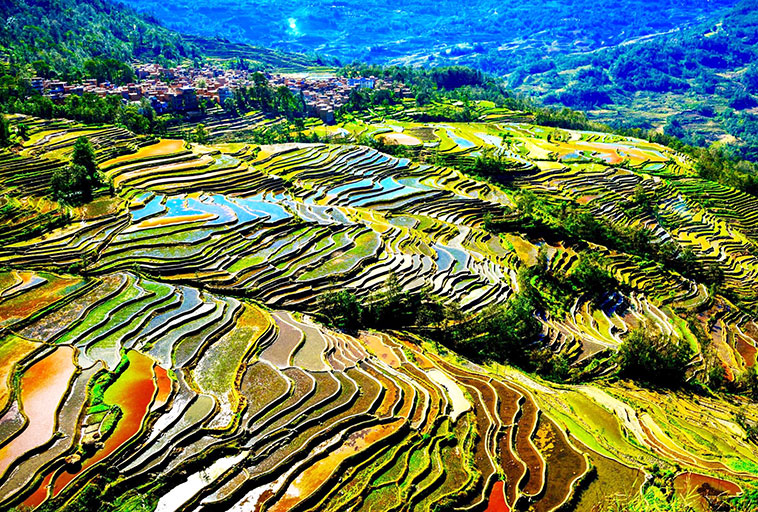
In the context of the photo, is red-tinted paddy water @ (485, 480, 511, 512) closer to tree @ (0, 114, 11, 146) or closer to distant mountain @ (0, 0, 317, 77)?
tree @ (0, 114, 11, 146)

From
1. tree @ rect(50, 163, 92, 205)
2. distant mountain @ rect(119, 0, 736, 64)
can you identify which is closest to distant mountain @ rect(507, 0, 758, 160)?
distant mountain @ rect(119, 0, 736, 64)

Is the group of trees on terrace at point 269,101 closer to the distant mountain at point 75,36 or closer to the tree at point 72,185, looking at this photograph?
the distant mountain at point 75,36

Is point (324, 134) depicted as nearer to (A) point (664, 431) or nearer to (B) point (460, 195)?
(B) point (460, 195)

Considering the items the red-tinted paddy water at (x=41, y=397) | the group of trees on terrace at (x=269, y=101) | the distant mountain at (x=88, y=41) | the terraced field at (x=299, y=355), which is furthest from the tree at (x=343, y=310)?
the distant mountain at (x=88, y=41)

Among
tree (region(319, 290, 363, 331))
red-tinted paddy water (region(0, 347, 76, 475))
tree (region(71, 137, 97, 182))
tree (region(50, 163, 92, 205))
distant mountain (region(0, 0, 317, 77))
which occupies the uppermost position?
distant mountain (region(0, 0, 317, 77))

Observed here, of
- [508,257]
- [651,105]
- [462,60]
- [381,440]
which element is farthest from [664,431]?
[462,60]

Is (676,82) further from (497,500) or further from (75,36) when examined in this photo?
(497,500)

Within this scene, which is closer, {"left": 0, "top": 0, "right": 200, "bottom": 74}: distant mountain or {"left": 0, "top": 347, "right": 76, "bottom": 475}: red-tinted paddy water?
{"left": 0, "top": 347, "right": 76, "bottom": 475}: red-tinted paddy water
